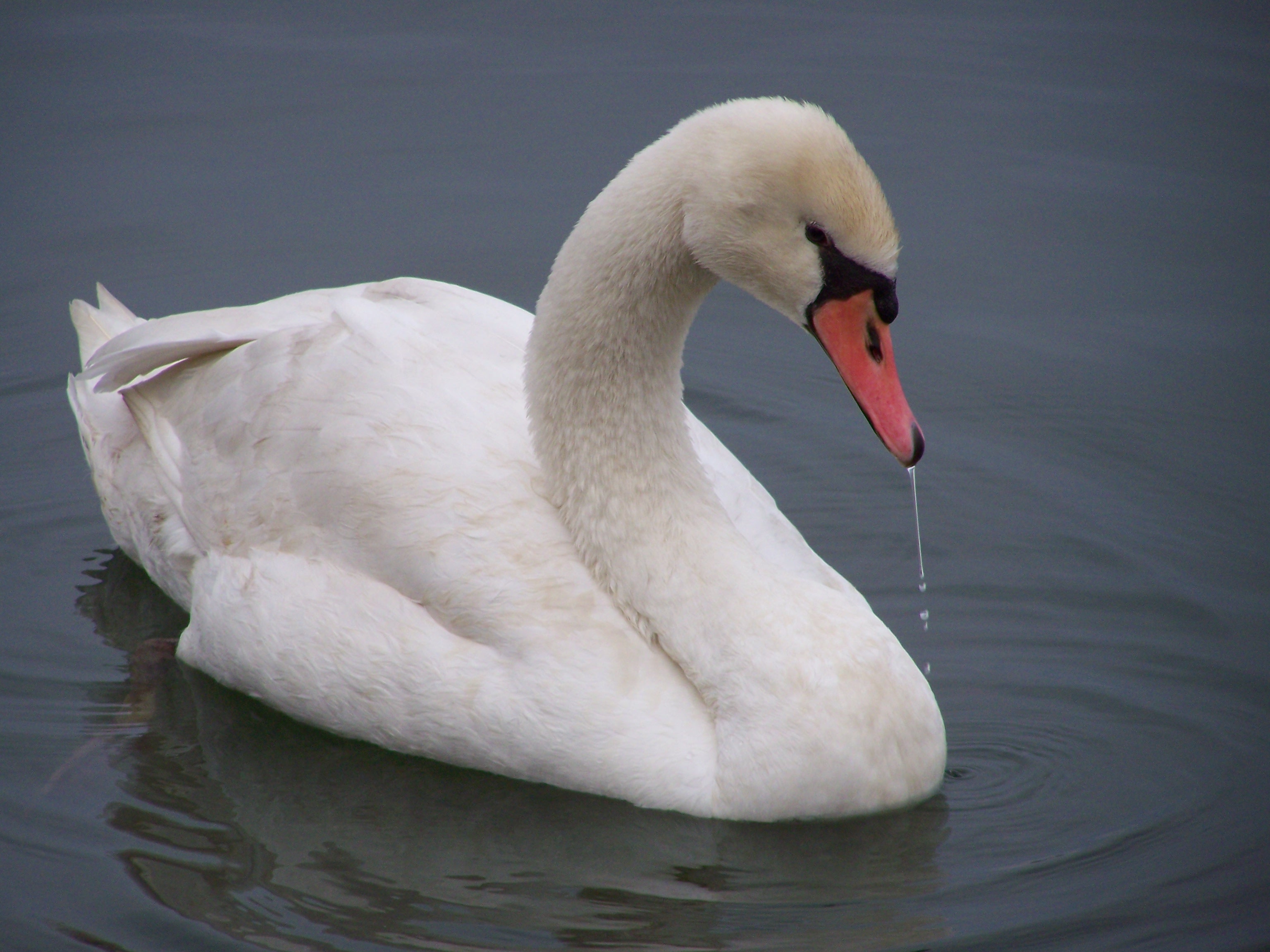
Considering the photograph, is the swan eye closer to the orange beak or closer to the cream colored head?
the cream colored head

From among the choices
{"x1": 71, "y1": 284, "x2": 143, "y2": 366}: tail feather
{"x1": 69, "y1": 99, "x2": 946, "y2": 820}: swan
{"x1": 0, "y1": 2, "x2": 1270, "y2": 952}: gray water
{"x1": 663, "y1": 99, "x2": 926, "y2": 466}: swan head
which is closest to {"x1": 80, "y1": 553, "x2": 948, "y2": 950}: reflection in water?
{"x1": 0, "y1": 2, "x2": 1270, "y2": 952}: gray water

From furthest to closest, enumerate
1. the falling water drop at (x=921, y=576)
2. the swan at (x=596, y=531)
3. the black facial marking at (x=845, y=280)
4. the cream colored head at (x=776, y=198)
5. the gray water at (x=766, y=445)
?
1. the falling water drop at (x=921, y=576)
2. the gray water at (x=766, y=445)
3. the swan at (x=596, y=531)
4. the black facial marking at (x=845, y=280)
5. the cream colored head at (x=776, y=198)

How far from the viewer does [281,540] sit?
6113 mm

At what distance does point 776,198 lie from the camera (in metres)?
5.10

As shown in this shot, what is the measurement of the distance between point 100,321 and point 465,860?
137 inches

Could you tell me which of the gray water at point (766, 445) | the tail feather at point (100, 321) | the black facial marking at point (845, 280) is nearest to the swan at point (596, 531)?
the black facial marking at point (845, 280)

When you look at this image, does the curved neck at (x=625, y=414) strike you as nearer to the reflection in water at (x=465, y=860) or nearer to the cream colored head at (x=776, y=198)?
the cream colored head at (x=776, y=198)

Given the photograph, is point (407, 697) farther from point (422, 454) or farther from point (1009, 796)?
point (1009, 796)

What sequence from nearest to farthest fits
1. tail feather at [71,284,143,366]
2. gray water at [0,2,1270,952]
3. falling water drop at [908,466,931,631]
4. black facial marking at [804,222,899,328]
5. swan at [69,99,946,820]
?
black facial marking at [804,222,899,328]
swan at [69,99,946,820]
gray water at [0,2,1270,952]
falling water drop at [908,466,931,631]
tail feather at [71,284,143,366]

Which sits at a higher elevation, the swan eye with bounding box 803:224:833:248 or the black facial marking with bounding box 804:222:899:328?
the swan eye with bounding box 803:224:833:248

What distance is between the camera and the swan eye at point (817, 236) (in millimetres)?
5102

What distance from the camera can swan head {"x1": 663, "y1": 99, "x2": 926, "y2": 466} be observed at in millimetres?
5023

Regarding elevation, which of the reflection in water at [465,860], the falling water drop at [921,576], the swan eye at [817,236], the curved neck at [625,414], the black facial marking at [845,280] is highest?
the swan eye at [817,236]

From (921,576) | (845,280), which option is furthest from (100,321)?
(845,280)
